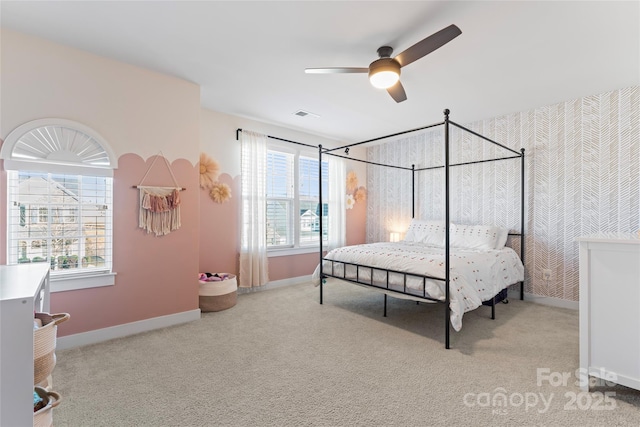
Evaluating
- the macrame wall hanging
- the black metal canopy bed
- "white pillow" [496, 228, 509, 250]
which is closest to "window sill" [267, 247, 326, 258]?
the black metal canopy bed

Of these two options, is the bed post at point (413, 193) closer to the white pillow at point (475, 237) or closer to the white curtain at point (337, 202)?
the white pillow at point (475, 237)

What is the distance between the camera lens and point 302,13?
2.05m

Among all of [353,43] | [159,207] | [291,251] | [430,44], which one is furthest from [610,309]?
[291,251]

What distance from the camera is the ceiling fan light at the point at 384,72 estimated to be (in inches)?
92.5

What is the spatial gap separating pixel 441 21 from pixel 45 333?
278cm

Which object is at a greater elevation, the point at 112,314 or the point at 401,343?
the point at 112,314

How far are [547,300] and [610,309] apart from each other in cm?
216

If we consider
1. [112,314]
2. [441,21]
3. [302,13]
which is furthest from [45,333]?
[441,21]

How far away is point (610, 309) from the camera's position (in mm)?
1869

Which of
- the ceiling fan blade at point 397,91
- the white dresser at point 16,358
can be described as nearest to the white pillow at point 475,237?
the ceiling fan blade at point 397,91

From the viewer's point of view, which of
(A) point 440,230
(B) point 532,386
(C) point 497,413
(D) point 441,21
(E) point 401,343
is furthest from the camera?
(A) point 440,230

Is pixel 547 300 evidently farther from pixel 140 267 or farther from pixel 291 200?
pixel 140 267

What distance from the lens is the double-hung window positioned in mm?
4617

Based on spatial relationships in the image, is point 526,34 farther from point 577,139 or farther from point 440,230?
point 440,230
